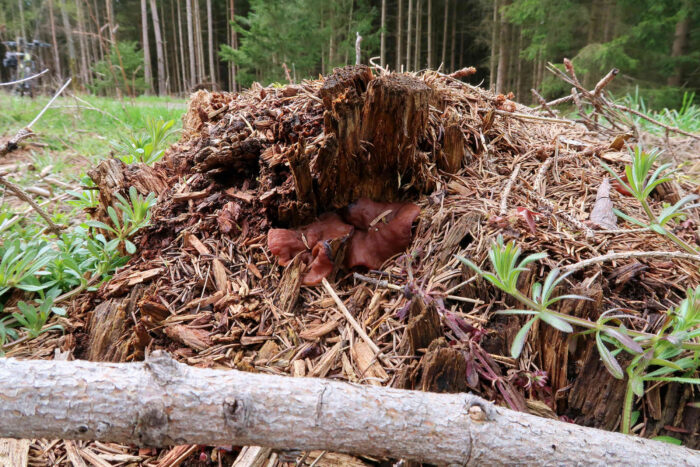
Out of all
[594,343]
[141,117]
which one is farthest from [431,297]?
[141,117]

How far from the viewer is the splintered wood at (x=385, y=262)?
1.40m

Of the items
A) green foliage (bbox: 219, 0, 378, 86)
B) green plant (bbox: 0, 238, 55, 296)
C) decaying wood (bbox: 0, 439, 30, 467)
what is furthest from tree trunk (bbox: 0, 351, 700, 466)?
green foliage (bbox: 219, 0, 378, 86)

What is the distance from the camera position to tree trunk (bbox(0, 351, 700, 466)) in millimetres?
1016

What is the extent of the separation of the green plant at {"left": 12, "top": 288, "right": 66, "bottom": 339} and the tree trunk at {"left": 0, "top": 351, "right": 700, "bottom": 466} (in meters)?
0.74

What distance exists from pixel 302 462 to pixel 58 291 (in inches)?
57.0

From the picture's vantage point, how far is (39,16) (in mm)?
22844

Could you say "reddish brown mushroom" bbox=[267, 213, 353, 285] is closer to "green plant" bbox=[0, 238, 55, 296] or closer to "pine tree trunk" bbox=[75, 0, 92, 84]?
"green plant" bbox=[0, 238, 55, 296]

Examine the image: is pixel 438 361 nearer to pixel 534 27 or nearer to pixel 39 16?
pixel 534 27

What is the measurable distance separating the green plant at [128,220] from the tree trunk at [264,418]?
3.06 feet

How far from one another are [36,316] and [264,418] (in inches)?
51.4

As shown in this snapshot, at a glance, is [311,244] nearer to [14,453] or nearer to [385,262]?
[385,262]

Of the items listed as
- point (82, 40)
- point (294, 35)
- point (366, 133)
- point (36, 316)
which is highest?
point (82, 40)

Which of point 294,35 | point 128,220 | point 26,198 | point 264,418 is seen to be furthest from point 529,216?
point 294,35

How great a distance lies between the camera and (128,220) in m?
1.96
